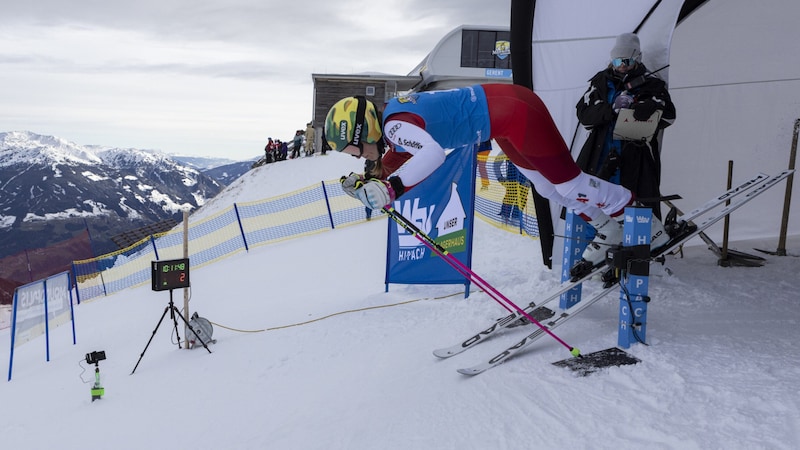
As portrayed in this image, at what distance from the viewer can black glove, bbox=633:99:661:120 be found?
14.7 ft

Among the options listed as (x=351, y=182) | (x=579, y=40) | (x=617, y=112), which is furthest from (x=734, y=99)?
(x=351, y=182)

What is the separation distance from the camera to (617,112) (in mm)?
4766

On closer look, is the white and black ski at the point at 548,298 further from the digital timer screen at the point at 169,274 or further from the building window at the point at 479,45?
the building window at the point at 479,45

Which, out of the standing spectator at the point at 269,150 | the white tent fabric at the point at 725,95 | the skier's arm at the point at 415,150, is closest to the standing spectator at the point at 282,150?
the standing spectator at the point at 269,150

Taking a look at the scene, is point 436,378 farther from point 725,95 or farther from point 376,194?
point 725,95

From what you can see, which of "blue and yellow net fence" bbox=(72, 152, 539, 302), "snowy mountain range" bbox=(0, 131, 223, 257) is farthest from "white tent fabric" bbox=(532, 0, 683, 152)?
"snowy mountain range" bbox=(0, 131, 223, 257)

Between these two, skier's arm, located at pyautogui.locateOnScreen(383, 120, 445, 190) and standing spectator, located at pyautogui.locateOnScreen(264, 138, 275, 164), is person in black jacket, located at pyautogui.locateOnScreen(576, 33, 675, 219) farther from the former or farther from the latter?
standing spectator, located at pyautogui.locateOnScreen(264, 138, 275, 164)

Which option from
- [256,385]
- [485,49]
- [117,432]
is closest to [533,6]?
[256,385]

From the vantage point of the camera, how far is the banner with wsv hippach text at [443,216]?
6574 mm

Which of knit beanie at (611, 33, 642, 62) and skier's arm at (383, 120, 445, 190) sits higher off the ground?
knit beanie at (611, 33, 642, 62)

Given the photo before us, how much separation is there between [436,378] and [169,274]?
14.1 feet

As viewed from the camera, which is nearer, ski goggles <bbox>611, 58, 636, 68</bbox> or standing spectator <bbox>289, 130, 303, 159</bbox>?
ski goggles <bbox>611, 58, 636, 68</bbox>

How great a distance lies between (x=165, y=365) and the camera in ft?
21.0

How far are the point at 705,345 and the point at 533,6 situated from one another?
424 centimetres
